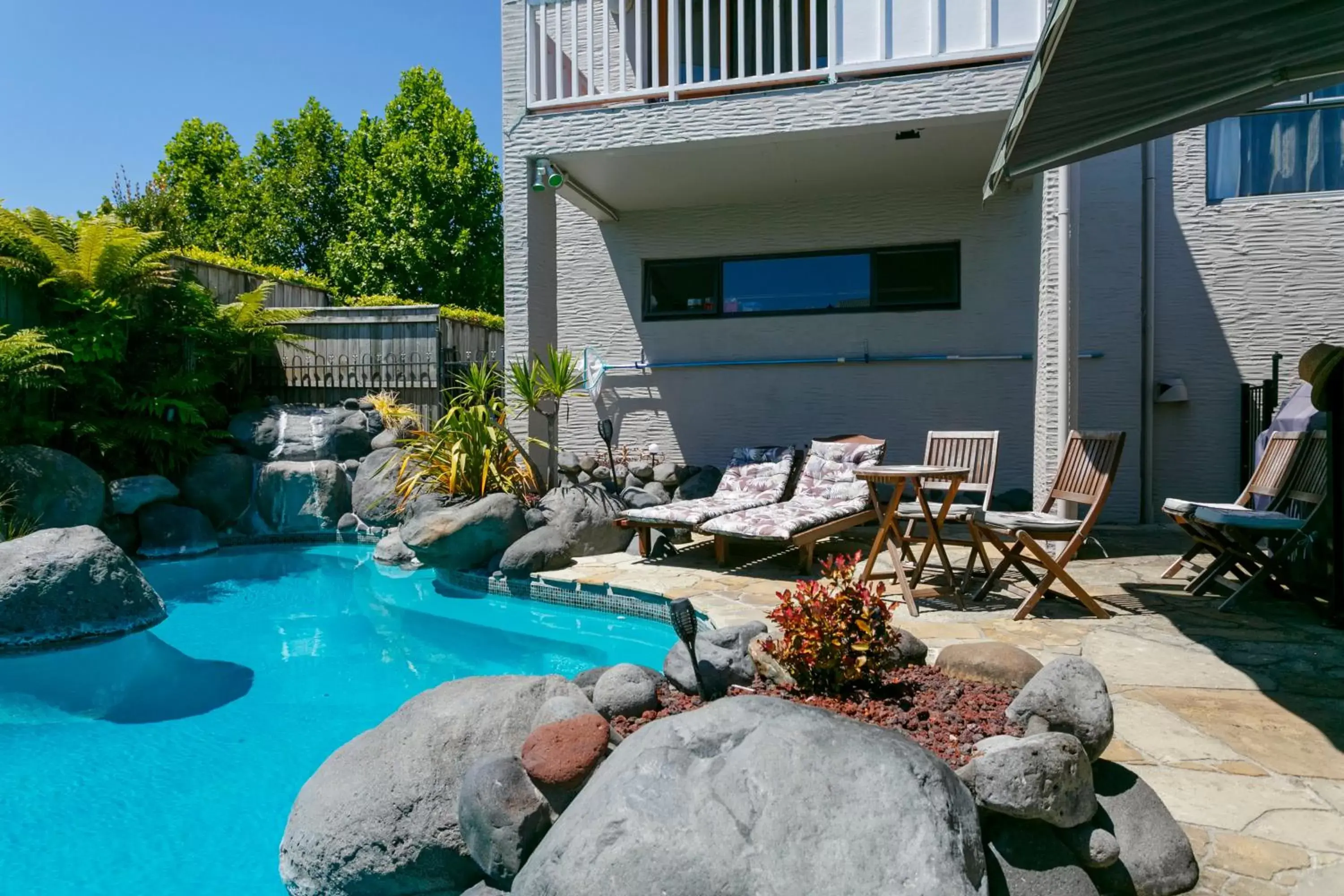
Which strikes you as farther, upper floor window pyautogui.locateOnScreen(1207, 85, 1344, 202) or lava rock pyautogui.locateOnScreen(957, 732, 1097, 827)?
upper floor window pyautogui.locateOnScreen(1207, 85, 1344, 202)

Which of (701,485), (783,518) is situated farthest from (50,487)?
(783,518)

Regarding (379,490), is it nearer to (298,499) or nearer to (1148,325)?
(298,499)

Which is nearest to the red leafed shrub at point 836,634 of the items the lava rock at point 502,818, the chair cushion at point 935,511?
the lava rock at point 502,818

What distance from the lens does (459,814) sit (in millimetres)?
2484

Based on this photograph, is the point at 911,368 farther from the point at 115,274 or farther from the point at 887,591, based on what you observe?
the point at 115,274

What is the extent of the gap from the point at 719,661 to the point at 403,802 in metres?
1.21

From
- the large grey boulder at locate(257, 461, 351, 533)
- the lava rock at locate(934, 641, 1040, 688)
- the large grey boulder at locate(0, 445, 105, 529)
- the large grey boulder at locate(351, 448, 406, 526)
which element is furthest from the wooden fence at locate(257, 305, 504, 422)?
the lava rock at locate(934, 641, 1040, 688)

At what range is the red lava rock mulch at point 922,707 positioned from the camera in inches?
96.5

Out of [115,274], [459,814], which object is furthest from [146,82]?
[459,814]

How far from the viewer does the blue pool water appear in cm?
296

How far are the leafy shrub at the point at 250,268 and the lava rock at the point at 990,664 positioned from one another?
10.7 metres

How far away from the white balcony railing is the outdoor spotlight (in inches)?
210

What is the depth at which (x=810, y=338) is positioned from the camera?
8.54 meters

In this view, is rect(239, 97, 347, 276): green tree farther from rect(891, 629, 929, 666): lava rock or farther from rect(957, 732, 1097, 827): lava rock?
rect(957, 732, 1097, 827): lava rock
